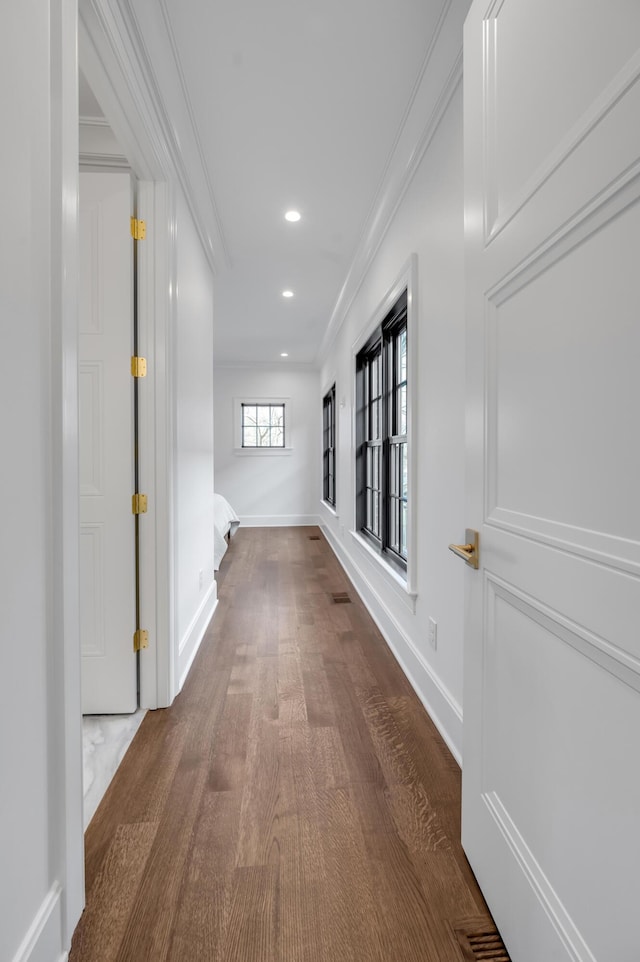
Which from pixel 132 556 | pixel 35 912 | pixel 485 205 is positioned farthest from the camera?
pixel 132 556

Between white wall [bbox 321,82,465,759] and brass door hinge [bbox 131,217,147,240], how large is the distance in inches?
48.5

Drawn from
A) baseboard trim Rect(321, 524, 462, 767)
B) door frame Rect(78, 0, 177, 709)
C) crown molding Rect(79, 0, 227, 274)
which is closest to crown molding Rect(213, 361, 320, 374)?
baseboard trim Rect(321, 524, 462, 767)

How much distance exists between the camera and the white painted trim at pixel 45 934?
82 centimetres

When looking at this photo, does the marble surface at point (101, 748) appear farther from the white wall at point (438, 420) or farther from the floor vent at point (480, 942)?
the white wall at point (438, 420)

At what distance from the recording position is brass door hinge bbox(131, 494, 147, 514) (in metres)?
1.88

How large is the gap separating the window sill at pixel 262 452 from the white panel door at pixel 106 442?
5.29 metres

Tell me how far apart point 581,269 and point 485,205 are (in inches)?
17.7

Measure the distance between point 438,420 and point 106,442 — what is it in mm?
1402

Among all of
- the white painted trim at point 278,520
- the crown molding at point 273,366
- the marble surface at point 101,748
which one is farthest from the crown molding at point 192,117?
the white painted trim at point 278,520

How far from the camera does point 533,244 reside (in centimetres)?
86

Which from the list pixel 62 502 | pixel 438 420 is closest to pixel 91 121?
pixel 62 502

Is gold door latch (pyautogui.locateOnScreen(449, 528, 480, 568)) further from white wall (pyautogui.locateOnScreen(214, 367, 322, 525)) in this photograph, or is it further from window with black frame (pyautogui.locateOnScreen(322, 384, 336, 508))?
white wall (pyautogui.locateOnScreen(214, 367, 322, 525))

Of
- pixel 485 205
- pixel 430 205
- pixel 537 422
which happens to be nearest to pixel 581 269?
pixel 537 422

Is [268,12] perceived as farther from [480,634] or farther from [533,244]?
[480,634]
